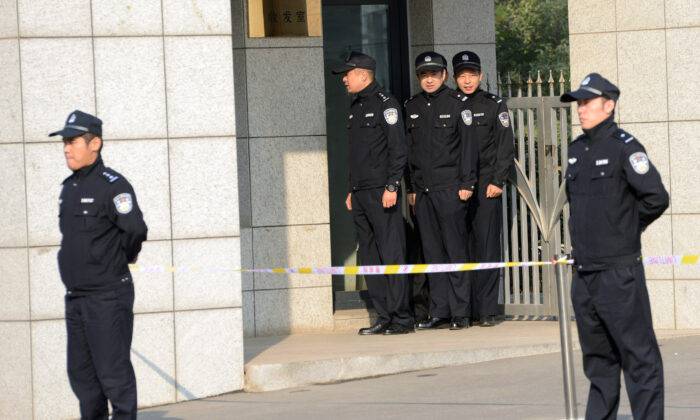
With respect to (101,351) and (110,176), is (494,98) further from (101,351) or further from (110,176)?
(101,351)

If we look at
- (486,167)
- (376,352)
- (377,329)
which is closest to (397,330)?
(377,329)

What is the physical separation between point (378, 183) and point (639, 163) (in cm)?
417

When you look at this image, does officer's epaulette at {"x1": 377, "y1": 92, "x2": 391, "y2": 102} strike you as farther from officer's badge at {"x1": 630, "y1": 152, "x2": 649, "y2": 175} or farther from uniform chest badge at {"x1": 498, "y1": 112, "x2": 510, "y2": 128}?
officer's badge at {"x1": 630, "y1": 152, "x2": 649, "y2": 175}

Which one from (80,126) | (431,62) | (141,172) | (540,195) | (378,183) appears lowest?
(540,195)

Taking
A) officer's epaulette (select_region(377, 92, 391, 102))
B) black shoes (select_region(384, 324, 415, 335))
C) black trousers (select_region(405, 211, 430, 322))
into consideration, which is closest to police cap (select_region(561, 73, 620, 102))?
officer's epaulette (select_region(377, 92, 391, 102))

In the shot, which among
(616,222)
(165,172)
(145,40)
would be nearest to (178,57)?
(145,40)

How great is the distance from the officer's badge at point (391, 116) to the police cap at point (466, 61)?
0.81 m

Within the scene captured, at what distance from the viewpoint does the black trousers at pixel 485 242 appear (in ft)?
32.4

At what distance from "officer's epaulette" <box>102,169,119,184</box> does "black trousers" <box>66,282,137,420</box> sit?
1.81 feet

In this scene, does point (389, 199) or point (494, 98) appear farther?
point (494, 98)

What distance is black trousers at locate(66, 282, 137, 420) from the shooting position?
19.2 feet

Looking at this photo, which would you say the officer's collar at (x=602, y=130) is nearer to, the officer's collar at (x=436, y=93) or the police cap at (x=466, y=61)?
the officer's collar at (x=436, y=93)

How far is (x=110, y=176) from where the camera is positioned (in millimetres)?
6020

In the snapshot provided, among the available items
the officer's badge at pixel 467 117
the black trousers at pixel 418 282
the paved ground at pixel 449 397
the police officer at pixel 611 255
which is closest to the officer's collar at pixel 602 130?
the police officer at pixel 611 255
